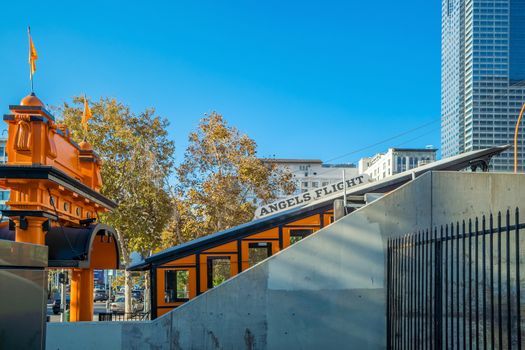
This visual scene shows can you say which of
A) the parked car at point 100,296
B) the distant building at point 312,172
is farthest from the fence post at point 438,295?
the distant building at point 312,172

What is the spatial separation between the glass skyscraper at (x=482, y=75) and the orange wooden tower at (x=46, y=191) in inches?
2063

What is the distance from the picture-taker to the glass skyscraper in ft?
221

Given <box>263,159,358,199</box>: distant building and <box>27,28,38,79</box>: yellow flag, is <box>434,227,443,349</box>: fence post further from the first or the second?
<box>263,159,358,199</box>: distant building

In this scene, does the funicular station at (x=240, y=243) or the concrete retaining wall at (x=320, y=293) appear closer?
the concrete retaining wall at (x=320, y=293)

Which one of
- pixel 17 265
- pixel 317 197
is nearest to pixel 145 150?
pixel 317 197

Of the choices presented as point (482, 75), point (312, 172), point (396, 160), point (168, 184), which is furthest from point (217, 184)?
point (396, 160)

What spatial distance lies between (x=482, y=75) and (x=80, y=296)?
75238 millimetres

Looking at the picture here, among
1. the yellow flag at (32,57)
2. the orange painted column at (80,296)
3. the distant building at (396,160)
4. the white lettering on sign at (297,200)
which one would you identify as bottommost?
the orange painted column at (80,296)

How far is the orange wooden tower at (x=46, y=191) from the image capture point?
40.9 ft

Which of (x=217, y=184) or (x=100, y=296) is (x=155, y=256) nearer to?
(x=217, y=184)

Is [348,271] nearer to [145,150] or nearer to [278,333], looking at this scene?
[278,333]

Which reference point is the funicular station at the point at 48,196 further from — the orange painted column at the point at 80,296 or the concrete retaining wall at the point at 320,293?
the concrete retaining wall at the point at 320,293

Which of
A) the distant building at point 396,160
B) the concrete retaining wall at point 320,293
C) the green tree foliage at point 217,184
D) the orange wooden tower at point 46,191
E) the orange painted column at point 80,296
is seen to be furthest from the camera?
the distant building at point 396,160

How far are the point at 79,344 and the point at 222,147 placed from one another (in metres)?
17.8
